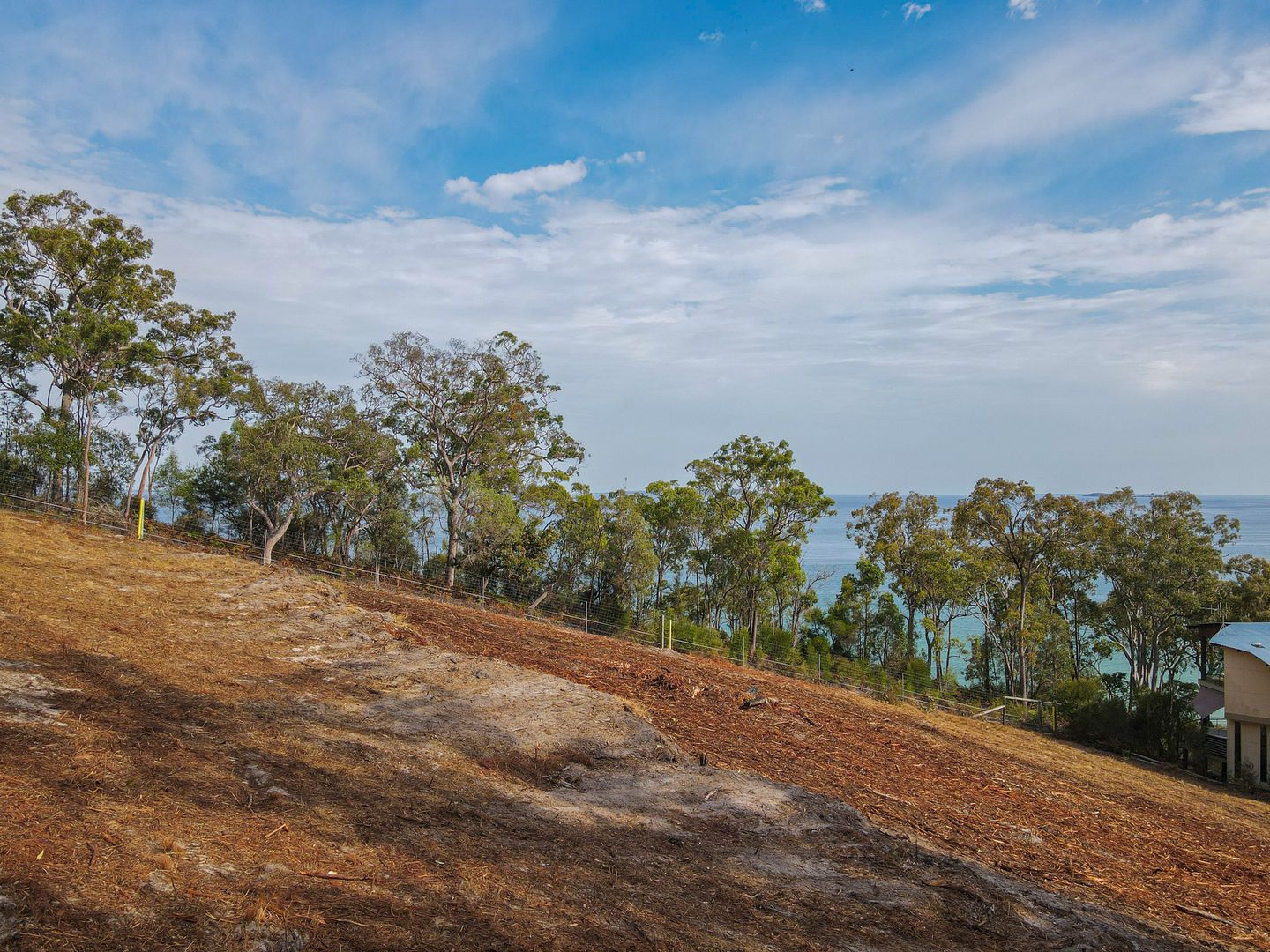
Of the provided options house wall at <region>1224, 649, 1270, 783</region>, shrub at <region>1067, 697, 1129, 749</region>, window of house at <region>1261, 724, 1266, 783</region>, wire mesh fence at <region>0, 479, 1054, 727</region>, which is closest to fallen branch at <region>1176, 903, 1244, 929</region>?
wire mesh fence at <region>0, 479, 1054, 727</region>

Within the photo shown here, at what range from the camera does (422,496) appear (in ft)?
109

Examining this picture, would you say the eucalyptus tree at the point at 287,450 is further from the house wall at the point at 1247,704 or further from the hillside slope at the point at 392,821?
the house wall at the point at 1247,704

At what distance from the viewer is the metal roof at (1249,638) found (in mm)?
21234

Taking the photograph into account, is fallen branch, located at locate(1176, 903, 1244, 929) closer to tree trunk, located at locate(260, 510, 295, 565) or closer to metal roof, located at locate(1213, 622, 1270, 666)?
metal roof, located at locate(1213, 622, 1270, 666)

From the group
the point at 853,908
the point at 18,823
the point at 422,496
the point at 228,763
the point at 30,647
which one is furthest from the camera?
the point at 422,496

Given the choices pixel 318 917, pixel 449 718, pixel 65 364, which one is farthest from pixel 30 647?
pixel 65 364

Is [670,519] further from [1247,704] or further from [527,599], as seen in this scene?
[1247,704]

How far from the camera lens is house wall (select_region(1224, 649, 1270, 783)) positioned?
70.7ft

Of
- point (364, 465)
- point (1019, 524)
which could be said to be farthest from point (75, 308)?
point (1019, 524)

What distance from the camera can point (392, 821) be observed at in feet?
15.1

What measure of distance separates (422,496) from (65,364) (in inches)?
524

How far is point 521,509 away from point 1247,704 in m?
24.5

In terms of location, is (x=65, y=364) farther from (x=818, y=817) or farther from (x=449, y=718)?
(x=818, y=817)

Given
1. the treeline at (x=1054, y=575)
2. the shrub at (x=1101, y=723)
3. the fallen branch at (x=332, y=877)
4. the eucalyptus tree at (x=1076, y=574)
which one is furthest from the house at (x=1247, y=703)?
the fallen branch at (x=332, y=877)
